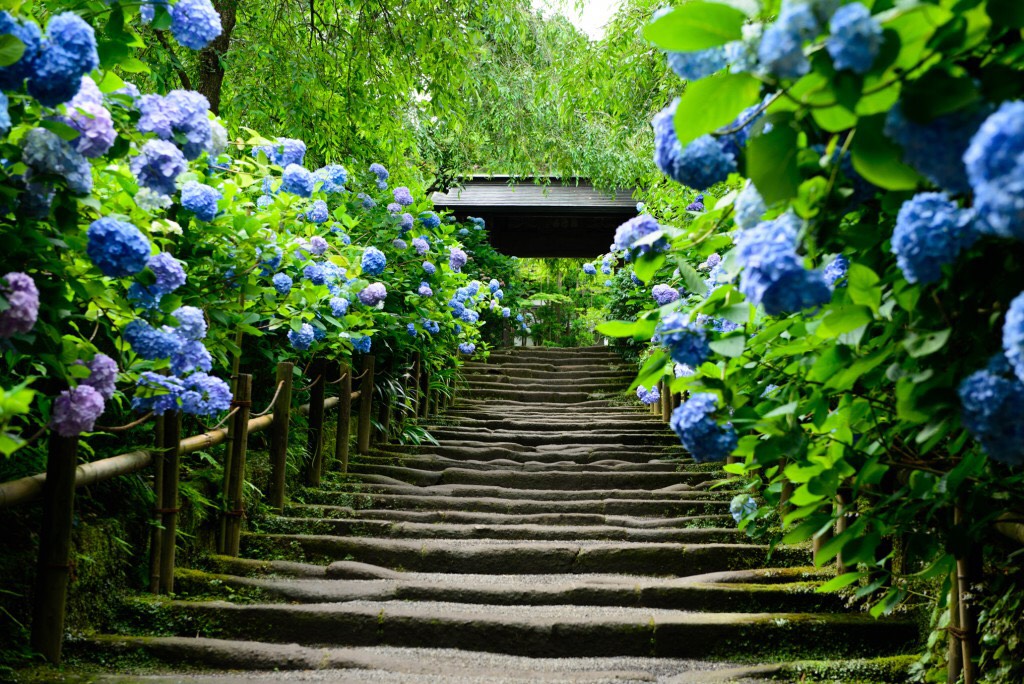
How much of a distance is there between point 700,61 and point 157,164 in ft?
3.60

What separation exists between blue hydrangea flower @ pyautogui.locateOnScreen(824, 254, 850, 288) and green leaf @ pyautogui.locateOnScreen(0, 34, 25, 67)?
125 centimetres

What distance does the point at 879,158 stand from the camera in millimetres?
993

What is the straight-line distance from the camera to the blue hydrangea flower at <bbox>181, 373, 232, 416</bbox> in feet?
8.86

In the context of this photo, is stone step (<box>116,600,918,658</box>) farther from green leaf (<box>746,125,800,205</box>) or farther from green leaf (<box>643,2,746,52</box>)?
green leaf (<box>643,2,746,52</box>)

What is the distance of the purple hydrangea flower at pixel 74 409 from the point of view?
1902 mm

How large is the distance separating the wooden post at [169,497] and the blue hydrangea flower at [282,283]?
543 millimetres

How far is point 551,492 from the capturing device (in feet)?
18.9

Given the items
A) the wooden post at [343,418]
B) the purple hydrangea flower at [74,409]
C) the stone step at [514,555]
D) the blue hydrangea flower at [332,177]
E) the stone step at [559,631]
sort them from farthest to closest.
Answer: the wooden post at [343,418] < the stone step at [514,555] < the blue hydrangea flower at [332,177] < the stone step at [559,631] < the purple hydrangea flower at [74,409]

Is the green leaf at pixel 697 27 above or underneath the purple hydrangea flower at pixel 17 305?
above

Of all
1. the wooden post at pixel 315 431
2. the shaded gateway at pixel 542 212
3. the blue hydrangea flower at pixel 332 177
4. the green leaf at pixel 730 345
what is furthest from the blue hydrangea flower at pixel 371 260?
the shaded gateway at pixel 542 212

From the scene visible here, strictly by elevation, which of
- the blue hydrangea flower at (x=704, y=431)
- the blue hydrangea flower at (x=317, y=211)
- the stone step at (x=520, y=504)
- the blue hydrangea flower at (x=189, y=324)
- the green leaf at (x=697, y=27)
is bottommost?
the stone step at (x=520, y=504)

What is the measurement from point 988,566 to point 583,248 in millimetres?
13239

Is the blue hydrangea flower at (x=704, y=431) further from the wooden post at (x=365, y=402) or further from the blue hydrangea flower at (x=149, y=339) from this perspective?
the wooden post at (x=365, y=402)

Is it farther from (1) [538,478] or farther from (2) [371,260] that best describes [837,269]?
(1) [538,478]
